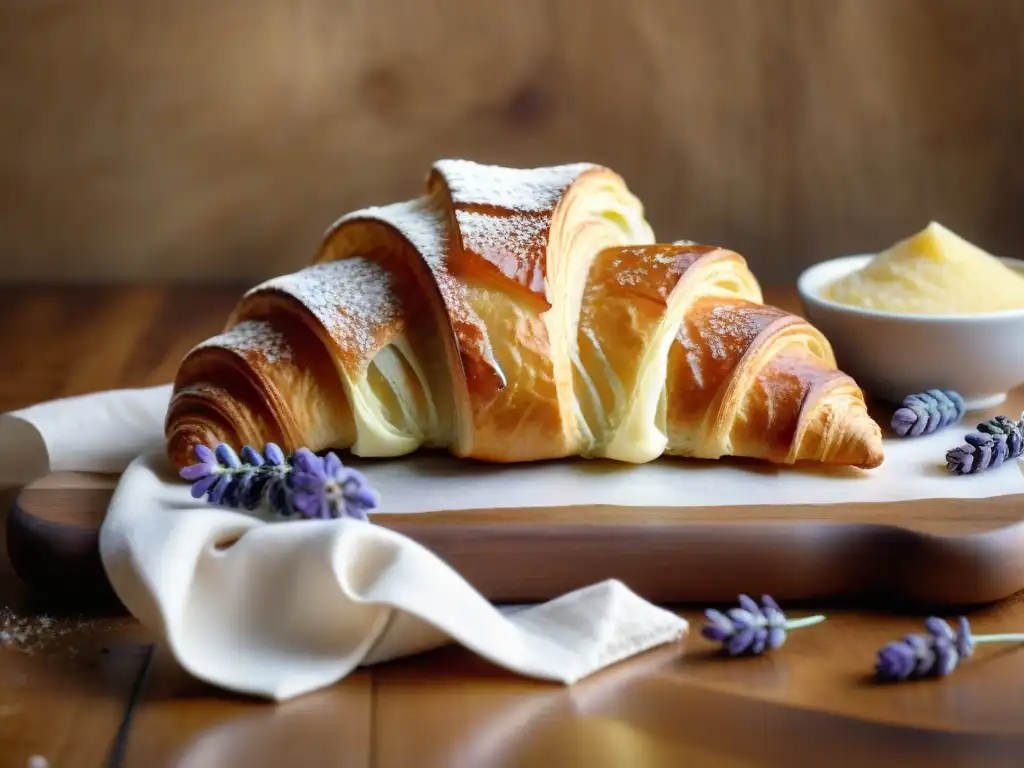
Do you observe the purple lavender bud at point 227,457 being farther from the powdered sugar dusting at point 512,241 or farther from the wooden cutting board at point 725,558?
the powdered sugar dusting at point 512,241

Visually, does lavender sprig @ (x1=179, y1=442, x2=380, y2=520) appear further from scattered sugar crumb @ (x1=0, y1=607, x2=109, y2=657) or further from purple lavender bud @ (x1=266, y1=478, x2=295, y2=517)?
scattered sugar crumb @ (x1=0, y1=607, x2=109, y2=657)

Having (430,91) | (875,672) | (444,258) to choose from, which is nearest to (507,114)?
(430,91)

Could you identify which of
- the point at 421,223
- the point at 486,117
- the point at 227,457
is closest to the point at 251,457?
the point at 227,457

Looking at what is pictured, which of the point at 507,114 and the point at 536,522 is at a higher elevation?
the point at 507,114

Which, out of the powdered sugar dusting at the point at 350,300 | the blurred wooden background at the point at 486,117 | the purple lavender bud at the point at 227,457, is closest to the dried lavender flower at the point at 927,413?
the powdered sugar dusting at the point at 350,300

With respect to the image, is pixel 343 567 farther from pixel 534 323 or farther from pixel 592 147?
pixel 592 147

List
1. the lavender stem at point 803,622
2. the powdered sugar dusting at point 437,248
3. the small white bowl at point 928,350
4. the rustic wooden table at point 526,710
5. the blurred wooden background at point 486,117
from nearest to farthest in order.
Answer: the rustic wooden table at point 526,710, the lavender stem at point 803,622, the powdered sugar dusting at point 437,248, the small white bowl at point 928,350, the blurred wooden background at point 486,117

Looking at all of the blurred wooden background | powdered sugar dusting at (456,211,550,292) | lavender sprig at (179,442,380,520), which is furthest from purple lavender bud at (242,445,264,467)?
the blurred wooden background
